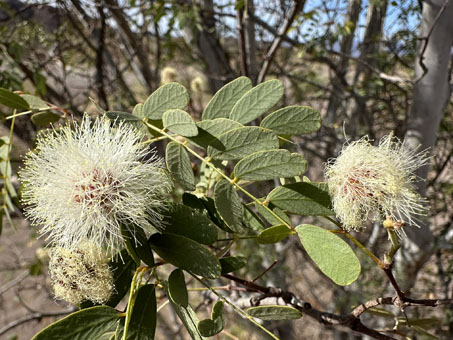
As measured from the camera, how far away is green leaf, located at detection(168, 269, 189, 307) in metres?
0.63

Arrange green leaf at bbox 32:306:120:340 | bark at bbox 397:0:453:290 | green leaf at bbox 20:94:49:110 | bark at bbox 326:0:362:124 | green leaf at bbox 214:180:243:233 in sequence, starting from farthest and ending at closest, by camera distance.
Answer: bark at bbox 326:0:362:124 < bark at bbox 397:0:453:290 < green leaf at bbox 20:94:49:110 < green leaf at bbox 214:180:243:233 < green leaf at bbox 32:306:120:340

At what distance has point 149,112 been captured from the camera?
0.79m

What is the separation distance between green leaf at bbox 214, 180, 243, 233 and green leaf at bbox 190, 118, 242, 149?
9cm

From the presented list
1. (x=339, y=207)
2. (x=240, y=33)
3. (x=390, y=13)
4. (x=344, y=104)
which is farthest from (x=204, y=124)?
(x=344, y=104)

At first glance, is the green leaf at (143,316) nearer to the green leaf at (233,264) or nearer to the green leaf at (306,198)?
the green leaf at (233,264)

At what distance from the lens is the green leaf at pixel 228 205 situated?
0.65 meters

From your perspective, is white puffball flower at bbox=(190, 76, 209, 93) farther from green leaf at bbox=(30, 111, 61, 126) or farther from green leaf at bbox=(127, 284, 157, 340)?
green leaf at bbox=(127, 284, 157, 340)

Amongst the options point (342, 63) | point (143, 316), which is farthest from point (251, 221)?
point (342, 63)

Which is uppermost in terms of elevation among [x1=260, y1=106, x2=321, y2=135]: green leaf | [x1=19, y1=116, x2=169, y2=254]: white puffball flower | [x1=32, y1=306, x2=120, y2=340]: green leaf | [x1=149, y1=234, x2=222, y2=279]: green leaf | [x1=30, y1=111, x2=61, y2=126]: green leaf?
[x1=30, y1=111, x2=61, y2=126]: green leaf

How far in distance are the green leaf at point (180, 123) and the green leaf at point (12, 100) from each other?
0.40 meters

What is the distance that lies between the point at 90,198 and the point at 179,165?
172mm

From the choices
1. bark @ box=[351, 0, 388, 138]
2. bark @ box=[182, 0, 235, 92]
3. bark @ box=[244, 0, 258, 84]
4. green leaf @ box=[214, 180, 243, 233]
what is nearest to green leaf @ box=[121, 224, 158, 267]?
green leaf @ box=[214, 180, 243, 233]

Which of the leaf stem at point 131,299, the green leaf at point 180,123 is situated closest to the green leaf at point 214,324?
the leaf stem at point 131,299

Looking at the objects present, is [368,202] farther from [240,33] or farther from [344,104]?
[344,104]
